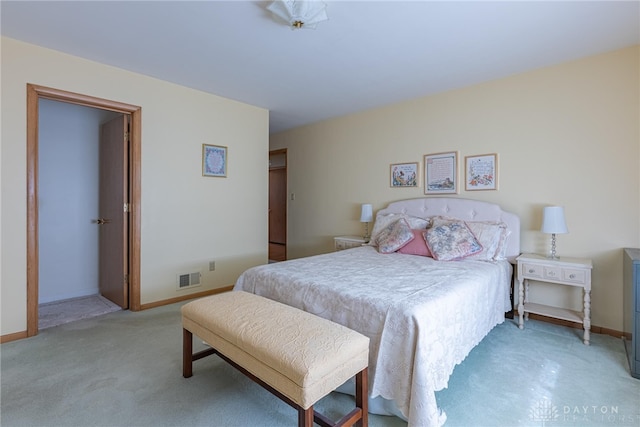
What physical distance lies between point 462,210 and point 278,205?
13.7 ft

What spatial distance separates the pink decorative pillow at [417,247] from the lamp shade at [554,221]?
101cm

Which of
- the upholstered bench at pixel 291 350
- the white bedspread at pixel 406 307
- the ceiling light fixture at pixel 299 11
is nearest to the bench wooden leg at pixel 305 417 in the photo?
the upholstered bench at pixel 291 350

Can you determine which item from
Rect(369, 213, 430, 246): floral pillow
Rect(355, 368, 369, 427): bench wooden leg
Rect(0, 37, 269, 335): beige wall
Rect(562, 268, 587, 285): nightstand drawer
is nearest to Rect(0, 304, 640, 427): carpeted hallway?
Rect(355, 368, 369, 427): bench wooden leg

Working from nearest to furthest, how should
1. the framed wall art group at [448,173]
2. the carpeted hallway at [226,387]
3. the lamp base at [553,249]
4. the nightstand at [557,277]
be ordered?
the carpeted hallway at [226,387]
the nightstand at [557,277]
the lamp base at [553,249]
the framed wall art group at [448,173]

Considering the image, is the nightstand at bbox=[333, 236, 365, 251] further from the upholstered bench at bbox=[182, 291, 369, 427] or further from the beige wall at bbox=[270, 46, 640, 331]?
the upholstered bench at bbox=[182, 291, 369, 427]

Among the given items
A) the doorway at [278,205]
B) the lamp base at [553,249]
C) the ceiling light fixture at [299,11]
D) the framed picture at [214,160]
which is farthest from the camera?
the doorway at [278,205]

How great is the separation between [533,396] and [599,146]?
2240mm

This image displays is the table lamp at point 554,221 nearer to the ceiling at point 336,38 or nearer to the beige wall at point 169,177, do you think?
the ceiling at point 336,38

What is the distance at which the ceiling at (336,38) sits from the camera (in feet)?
6.70

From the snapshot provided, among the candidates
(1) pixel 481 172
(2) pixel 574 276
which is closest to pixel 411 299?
(2) pixel 574 276

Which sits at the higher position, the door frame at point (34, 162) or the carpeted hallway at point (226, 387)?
the door frame at point (34, 162)

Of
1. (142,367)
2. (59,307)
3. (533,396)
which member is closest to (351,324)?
(533,396)

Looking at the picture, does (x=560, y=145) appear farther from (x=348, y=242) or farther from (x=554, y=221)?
(x=348, y=242)

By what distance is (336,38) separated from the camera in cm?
239
